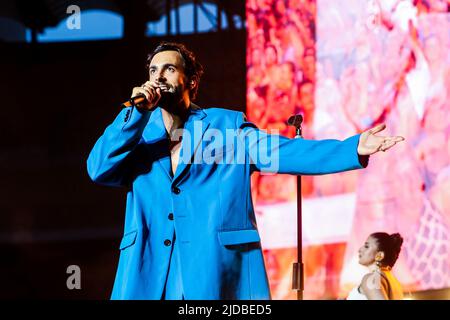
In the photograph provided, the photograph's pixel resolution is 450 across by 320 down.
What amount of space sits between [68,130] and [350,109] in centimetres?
131

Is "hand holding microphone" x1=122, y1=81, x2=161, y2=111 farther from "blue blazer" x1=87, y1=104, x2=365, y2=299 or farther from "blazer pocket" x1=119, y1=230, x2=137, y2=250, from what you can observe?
"blazer pocket" x1=119, y1=230, x2=137, y2=250

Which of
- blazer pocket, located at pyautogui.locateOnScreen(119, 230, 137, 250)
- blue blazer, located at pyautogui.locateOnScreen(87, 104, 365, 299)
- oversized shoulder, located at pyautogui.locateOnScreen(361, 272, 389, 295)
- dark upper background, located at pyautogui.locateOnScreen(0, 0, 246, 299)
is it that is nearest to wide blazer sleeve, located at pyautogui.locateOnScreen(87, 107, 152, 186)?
blue blazer, located at pyautogui.locateOnScreen(87, 104, 365, 299)

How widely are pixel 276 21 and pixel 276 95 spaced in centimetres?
34

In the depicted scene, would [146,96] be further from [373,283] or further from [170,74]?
[373,283]

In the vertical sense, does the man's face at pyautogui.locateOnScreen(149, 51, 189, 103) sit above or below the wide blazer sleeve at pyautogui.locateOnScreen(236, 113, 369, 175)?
above

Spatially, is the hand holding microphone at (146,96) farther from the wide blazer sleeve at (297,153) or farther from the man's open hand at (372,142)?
the man's open hand at (372,142)

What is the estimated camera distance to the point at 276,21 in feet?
13.3

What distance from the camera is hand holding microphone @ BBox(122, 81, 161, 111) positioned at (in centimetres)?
215

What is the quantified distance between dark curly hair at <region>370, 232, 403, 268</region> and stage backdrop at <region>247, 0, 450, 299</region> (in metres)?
Result: 0.04

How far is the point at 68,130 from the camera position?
4.00m

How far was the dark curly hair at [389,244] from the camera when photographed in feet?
12.7

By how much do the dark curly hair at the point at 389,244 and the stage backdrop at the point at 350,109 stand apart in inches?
1.5

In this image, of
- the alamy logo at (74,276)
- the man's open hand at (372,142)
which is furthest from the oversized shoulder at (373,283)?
A: the man's open hand at (372,142)

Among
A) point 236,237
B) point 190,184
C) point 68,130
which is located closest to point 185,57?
point 190,184
